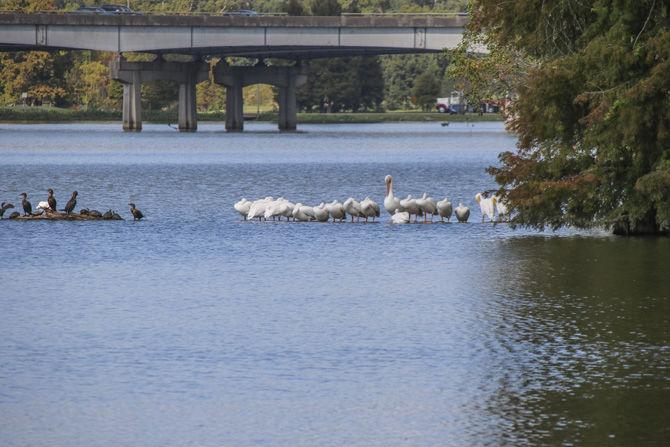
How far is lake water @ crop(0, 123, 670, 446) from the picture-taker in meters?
16.2

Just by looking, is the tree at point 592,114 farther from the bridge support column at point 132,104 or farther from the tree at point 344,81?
the tree at point 344,81

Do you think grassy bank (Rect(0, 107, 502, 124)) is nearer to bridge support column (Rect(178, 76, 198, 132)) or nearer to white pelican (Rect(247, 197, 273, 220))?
bridge support column (Rect(178, 76, 198, 132))

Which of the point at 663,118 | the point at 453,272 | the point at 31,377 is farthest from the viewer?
the point at 663,118

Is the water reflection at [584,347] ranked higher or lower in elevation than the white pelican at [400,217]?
higher

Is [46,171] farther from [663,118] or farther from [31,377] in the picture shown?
[31,377]

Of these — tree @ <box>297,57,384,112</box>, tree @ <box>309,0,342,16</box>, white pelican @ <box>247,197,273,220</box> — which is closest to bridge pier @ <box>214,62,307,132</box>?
tree @ <box>297,57,384,112</box>

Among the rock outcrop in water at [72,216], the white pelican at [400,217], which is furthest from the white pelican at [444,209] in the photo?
the rock outcrop in water at [72,216]

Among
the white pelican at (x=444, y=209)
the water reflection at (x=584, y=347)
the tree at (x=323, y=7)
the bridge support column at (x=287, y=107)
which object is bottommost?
the bridge support column at (x=287, y=107)

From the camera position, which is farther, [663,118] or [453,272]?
[663,118]

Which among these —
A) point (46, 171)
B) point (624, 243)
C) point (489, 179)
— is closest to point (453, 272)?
point (624, 243)

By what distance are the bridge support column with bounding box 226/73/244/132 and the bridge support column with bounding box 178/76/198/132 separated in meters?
4.13

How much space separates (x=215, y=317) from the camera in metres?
23.5

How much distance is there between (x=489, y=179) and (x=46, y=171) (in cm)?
2141

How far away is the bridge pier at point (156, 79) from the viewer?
5162 inches
